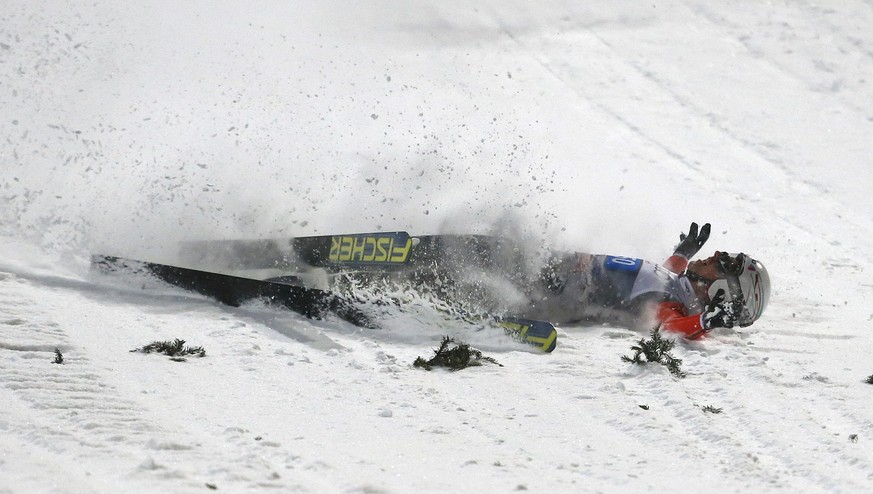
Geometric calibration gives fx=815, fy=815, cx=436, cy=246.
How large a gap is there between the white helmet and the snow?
30 cm

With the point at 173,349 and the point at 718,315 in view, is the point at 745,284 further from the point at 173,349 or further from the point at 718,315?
the point at 173,349

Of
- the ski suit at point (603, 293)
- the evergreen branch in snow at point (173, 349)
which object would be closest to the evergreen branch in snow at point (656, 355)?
the ski suit at point (603, 293)

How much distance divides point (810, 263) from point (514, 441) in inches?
316

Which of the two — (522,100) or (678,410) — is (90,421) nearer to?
(678,410)

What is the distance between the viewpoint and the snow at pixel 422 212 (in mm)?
4043

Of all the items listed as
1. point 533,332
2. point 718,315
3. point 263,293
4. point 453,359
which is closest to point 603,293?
point 718,315

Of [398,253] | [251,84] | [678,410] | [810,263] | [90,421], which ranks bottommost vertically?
[90,421]

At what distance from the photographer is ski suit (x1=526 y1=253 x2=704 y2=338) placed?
7781 mm

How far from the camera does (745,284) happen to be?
805 cm

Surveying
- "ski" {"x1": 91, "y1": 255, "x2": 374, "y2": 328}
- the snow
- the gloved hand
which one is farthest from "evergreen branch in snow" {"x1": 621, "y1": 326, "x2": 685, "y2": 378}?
"ski" {"x1": 91, "y1": 255, "x2": 374, "y2": 328}

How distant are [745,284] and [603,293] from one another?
146 centimetres

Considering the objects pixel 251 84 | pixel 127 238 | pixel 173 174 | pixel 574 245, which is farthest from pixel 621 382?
pixel 251 84

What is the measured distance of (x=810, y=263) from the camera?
1090 cm

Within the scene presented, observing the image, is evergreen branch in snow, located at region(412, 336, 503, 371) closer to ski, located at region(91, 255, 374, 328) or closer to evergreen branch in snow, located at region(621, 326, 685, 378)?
evergreen branch in snow, located at region(621, 326, 685, 378)
